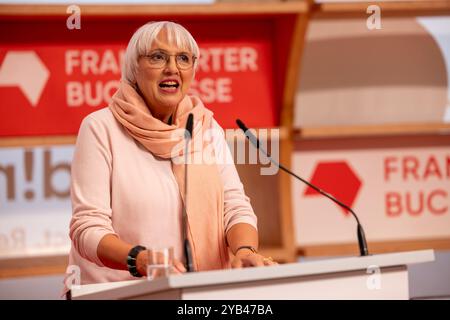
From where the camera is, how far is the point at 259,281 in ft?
5.46

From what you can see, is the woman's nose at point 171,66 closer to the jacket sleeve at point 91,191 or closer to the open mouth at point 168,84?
the open mouth at point 168,84

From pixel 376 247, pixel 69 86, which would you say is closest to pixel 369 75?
pixel 376 247

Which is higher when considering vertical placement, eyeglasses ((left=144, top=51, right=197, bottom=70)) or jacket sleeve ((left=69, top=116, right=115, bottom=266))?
eyeglasses ((left=144, top=51, right=197, bottom=70))

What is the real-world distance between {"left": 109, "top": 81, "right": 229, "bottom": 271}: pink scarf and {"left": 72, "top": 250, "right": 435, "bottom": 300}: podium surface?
15.2 inches

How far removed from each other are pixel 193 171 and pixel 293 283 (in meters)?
0.61

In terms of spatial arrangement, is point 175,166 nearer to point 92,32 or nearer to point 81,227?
point 81,227

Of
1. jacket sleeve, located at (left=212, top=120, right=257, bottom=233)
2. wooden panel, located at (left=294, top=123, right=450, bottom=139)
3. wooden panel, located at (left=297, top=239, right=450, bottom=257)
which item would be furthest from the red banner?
jacket sleeve, located at (left=212, top=120, right=257, bottom=233)

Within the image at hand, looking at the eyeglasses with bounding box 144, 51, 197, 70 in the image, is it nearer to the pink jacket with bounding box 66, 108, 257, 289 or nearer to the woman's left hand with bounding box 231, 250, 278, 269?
the pink jacket with bounding box 66, 108, 257, 289

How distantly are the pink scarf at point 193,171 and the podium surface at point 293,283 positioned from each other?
0.39m

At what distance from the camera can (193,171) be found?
7.32 feet

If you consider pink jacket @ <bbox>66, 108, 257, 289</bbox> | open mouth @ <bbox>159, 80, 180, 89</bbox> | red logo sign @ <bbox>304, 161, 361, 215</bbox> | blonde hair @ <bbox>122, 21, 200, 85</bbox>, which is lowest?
pink jacket @ <bbox>66, 108, 257, 289</bbox>

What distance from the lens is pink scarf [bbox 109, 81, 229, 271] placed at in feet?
7.16

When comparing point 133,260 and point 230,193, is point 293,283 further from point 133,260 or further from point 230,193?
point 230,193
